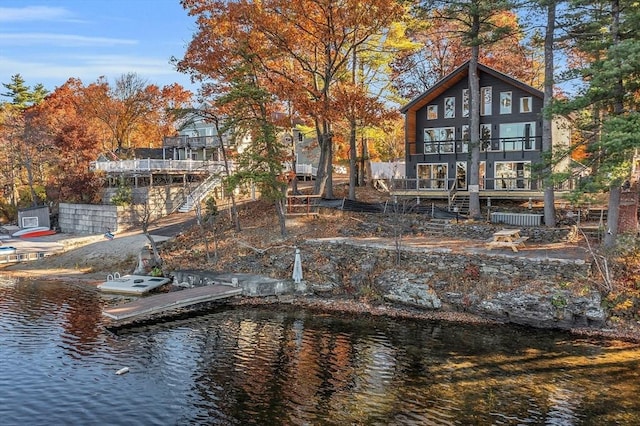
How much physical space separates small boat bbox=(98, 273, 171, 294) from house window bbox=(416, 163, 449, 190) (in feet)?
61.0

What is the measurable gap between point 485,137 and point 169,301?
23143mm

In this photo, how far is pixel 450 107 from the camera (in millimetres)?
33250

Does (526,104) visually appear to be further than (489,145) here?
No

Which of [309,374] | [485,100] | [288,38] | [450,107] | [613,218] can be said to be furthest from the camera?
[450,107]

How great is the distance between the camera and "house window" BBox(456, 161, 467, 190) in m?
32.5

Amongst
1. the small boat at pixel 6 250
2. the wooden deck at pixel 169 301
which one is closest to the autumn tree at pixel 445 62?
the wooden deck at pixel 169 301

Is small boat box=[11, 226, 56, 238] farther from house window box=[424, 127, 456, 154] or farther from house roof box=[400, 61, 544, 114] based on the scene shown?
house window box=[424, 127, 456, 154]

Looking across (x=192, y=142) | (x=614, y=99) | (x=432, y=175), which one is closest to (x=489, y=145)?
(x=432, y=175)

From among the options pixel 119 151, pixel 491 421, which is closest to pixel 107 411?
pixel 491 421

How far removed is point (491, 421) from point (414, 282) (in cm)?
934

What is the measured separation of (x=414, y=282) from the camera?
65.3 feet

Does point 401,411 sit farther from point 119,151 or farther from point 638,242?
point 119,151

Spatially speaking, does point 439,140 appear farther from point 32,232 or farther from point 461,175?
point 32,232

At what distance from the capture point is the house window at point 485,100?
31.8 m
